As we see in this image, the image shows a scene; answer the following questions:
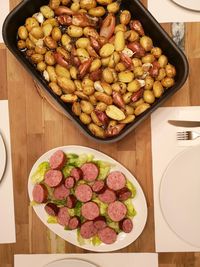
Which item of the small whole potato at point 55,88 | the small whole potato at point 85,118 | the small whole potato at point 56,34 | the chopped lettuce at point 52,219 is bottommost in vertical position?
the chopped lettuce at point 52,219

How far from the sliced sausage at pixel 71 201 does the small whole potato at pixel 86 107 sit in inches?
8.0

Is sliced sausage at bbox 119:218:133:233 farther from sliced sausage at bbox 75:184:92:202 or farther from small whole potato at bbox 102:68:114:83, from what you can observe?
small whole potato at bbox 102:68:114:83

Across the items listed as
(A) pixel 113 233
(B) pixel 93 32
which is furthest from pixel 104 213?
(B) pixel 93 32

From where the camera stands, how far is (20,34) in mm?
858

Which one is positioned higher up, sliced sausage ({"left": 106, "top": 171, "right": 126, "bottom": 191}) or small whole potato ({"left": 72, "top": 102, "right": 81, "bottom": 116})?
small whole potato ({"left": 72, "top": 102, "right": 81, "bottom": 116})

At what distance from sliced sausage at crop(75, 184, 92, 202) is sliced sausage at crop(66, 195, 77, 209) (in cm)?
1

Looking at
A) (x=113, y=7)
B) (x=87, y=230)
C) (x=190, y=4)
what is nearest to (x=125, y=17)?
(x=113, y=7)

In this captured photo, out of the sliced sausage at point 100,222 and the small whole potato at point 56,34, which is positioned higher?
the small whole potato at point 56,34

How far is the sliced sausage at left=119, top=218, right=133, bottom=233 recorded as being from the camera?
903 millimetres

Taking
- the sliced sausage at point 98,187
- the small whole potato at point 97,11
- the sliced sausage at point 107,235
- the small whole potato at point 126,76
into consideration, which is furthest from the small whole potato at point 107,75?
the sliced sausage at point 107,235

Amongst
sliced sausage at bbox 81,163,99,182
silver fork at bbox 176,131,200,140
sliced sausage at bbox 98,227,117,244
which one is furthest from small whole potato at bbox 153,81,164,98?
sliced sausage at bbox 98,227,117,244

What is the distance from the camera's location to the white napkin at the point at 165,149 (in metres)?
0.90

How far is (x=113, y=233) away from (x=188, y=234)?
6.8 inches

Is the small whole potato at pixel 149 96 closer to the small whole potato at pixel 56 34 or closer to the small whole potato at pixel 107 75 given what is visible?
the small whole potato at pixel 107 75
